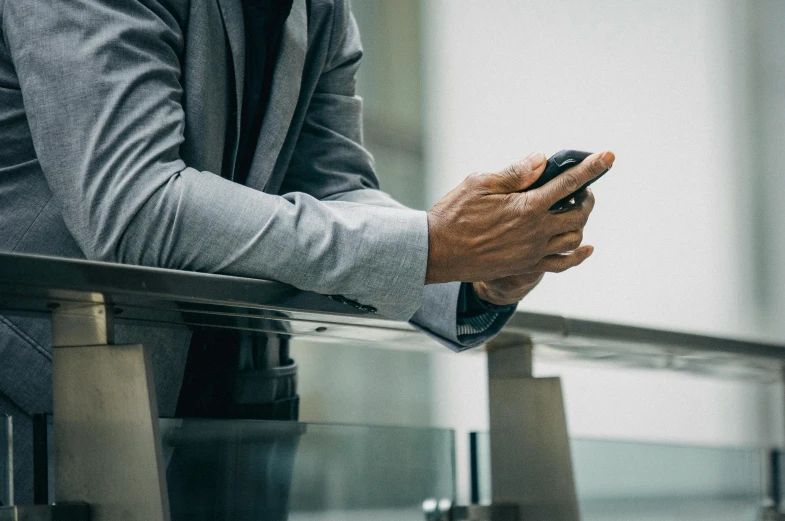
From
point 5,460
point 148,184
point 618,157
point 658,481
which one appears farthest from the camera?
point 618,157

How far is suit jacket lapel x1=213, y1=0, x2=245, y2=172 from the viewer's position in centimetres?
88

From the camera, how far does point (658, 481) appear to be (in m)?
1.24

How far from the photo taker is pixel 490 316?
967 millimetres

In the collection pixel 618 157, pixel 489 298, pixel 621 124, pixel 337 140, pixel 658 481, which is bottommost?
pixel 658 481

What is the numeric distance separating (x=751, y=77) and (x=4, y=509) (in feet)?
15.2

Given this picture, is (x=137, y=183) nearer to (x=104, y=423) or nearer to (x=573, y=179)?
(x=104, y=423)

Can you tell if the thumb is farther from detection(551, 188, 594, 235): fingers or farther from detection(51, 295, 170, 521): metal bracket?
detection(51, 295, 170, 521): metal bracket

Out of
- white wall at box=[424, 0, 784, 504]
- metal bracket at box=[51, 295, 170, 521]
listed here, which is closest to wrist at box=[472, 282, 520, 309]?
metal bracket at box=[51, 295, 170, 521]

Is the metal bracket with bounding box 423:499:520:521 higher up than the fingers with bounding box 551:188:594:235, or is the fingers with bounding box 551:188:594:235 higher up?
the fingers with bounding box 551:188:594:235

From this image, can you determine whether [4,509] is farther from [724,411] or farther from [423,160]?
[724,411]

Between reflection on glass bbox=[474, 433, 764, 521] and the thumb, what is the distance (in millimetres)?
369

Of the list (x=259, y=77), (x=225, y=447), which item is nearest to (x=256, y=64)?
(x=259, y=77)

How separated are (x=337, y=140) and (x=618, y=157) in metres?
3.40

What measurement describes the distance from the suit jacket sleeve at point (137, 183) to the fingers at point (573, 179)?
155 mm
